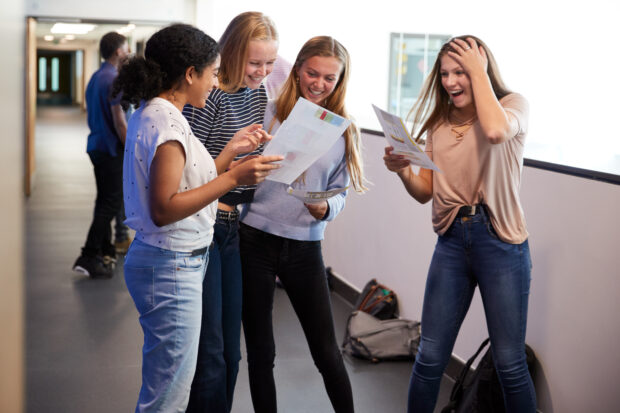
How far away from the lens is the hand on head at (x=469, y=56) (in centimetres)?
200

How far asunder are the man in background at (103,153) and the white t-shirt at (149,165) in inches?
137

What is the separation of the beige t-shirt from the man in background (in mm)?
3432

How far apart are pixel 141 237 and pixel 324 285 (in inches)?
29.8

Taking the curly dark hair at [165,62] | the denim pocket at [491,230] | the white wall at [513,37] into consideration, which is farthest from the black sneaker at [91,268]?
the denim pocket at [491,230]

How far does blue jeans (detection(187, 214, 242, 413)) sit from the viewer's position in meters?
1.91

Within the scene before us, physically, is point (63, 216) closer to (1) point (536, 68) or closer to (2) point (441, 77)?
(1) point (536, 68)

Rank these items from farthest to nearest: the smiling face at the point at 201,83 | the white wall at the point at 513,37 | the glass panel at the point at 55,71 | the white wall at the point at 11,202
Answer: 1. the glass panel at the point at 55,71
2. the white wall at the point at 513,37
3. the smiling face at the point at 201,83
4. the white wall at the point at 11,202

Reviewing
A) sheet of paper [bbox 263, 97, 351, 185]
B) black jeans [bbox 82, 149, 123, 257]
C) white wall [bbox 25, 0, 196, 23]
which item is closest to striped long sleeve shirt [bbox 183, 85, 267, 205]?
sheet of paper [bbox 263, 97, 351, 185]

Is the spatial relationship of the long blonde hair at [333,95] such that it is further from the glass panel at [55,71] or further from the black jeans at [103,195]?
the glass panel at [55,71]

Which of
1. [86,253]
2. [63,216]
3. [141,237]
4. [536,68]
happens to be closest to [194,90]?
[141,237]

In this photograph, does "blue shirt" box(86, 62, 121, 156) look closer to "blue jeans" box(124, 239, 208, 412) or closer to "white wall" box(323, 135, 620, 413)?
"white wall" box(323, 135, 620, 413)

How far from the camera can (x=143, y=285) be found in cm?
164

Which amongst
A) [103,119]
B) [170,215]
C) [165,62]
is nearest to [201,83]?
[165,62]

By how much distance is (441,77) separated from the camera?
7.00 ft
